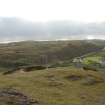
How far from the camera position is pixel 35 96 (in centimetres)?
4616

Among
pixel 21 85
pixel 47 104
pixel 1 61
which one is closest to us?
pixel 47 104

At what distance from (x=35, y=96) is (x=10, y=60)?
495 ft

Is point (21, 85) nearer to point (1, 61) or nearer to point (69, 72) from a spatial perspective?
point (69, 72)

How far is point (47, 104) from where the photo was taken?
1615 inches

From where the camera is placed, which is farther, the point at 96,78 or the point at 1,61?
the point at 1,61

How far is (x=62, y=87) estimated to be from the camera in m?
55.2

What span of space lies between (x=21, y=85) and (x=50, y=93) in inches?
319

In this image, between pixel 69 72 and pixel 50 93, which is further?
pixel 69 72

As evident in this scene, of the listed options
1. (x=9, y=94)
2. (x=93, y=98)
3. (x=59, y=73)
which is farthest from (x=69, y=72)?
(x=9, y=94)

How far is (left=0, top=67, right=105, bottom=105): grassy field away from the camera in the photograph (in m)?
45.4

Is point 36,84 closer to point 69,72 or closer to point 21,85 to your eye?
point 21,85

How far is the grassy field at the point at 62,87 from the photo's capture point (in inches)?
1789

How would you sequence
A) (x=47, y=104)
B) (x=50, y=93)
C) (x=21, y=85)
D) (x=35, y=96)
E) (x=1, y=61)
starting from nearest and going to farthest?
(x=47, y=104) → (x=35, y=96) → (x=50, y=93) → (x=21, y=85) → (x=1, y=61)

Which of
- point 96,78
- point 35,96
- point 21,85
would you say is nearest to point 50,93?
point 35,96
